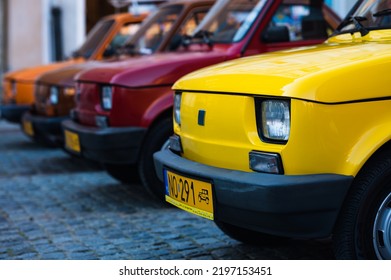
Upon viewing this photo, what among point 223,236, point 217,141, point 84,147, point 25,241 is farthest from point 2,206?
point 217,141

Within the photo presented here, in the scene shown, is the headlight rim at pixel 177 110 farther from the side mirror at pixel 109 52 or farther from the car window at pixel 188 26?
the side mirror at pixel 109 52

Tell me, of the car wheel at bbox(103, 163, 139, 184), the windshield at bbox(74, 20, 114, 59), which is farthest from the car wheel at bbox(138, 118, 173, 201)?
the windshield at bbox(74, 20, 114, 59)

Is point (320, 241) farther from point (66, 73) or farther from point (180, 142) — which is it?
point (66, 73)

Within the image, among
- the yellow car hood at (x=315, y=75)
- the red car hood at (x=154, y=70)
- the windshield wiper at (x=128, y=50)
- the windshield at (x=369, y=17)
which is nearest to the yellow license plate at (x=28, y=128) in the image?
the windshield wiper at (x=128, y=50)

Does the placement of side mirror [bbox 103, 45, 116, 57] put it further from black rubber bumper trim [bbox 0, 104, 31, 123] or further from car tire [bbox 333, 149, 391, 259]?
car tire [bbox 333, 149, 391, 259]

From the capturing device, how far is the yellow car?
3.56 metres

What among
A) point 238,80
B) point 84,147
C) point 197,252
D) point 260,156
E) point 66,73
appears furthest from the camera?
point 66,73

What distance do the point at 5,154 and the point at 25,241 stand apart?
5.02m

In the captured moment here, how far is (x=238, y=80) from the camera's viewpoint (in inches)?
157

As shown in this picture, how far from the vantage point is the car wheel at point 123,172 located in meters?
7.07

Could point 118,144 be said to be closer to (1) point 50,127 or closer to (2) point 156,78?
(2) point 156,78

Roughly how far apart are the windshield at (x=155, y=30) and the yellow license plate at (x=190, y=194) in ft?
12.4

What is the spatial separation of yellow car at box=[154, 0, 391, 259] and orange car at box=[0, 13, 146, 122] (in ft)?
20.7
